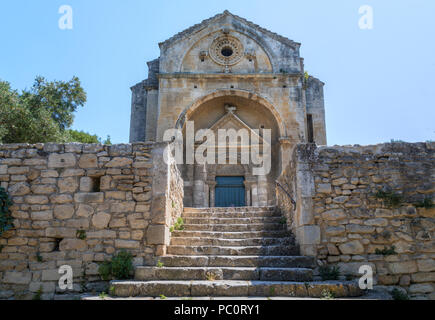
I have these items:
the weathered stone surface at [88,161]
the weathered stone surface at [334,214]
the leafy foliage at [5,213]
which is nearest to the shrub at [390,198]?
the weathered stone surface at [334,214]

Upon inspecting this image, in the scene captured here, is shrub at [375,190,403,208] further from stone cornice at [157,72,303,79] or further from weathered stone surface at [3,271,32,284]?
stone cornice at [157,72,303,79]

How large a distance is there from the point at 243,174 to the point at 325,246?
8.58 metres

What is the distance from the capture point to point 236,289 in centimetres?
492

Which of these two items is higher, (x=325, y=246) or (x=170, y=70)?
(x=170, y=70)

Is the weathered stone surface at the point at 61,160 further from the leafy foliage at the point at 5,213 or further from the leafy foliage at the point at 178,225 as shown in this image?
the leafy foliage at the point at 178,225

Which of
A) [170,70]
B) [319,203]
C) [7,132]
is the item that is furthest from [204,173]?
[319,203]

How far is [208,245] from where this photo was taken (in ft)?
21.7

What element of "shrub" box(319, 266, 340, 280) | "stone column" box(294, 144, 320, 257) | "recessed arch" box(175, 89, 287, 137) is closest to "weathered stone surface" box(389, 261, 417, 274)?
"shrub" box(319, 266, 340, 280)

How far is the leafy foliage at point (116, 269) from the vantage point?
5.58 meters

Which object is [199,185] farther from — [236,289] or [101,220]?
[236,289]

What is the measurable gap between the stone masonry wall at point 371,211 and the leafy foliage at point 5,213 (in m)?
5.27

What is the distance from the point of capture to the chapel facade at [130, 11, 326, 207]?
46.8 feet

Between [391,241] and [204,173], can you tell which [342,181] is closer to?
[391,241]

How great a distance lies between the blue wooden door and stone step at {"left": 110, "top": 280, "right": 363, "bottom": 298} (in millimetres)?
9102
